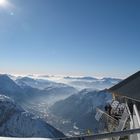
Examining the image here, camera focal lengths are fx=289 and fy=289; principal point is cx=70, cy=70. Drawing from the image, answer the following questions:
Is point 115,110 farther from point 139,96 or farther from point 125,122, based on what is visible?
point 139,96

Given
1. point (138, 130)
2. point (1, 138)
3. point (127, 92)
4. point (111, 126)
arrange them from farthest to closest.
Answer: point (111, 126), point (127, 92), point (138, 130), point (1, 138)

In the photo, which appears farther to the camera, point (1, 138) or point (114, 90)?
point (114, 90)

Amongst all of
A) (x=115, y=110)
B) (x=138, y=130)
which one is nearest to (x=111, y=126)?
(x=115, y=110)

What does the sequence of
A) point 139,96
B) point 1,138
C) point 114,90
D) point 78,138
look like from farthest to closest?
point 114,90 < point 139,96 < point 78,138 < point 1,138

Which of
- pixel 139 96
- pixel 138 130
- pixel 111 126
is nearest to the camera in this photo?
pixel 138 130

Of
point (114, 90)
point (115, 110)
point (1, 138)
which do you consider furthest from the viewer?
point (115, 110)

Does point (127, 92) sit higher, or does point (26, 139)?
point (127, 92)

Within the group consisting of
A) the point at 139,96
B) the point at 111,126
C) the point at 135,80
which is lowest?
the point at 111,126

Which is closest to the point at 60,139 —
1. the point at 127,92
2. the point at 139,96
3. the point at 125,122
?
the point at 139,96

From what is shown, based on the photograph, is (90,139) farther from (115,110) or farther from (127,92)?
(115,110)
